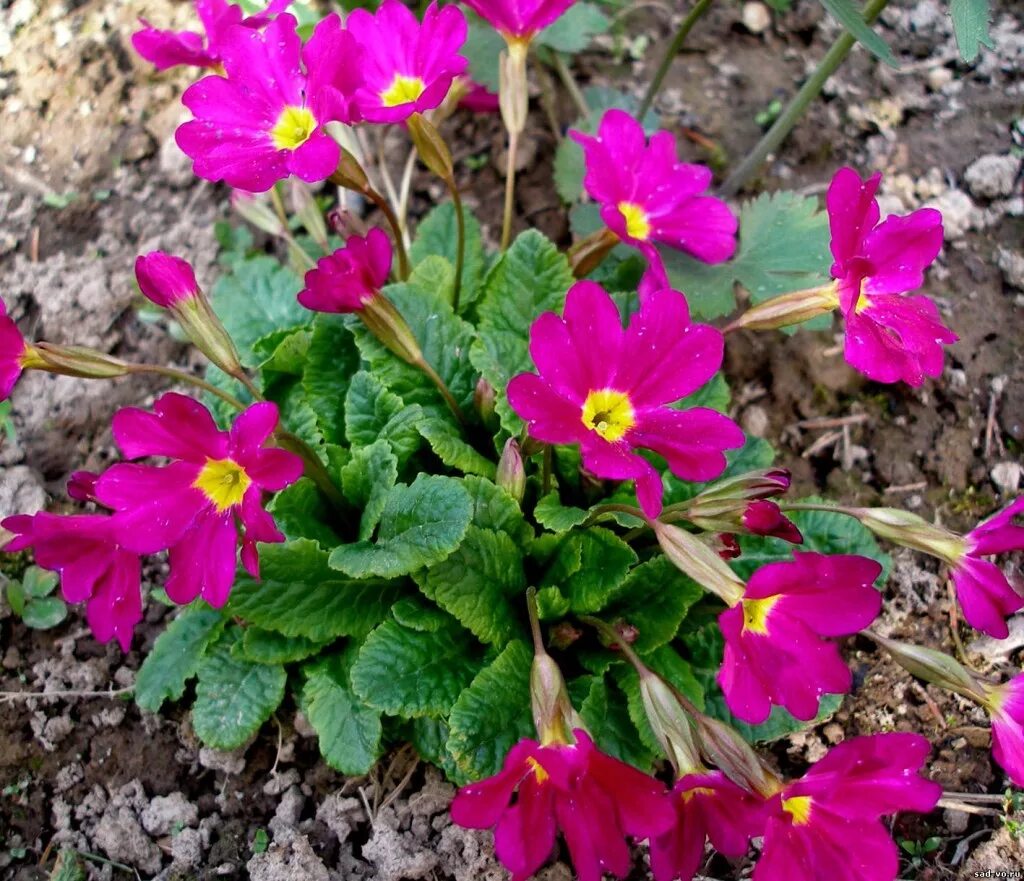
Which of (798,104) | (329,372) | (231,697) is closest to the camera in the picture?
(231,697)

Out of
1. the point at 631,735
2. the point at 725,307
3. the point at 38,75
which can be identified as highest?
the point at 38,75

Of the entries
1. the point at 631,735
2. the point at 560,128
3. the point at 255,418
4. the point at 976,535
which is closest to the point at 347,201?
the point at 560,128

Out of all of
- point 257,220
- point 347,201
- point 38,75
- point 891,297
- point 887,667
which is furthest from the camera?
point 38,75

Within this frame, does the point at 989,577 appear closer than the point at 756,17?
Yes

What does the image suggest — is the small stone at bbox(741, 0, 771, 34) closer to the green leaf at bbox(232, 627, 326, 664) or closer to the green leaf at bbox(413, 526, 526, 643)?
the green leaf at bbox(413, 526, 526, 643)

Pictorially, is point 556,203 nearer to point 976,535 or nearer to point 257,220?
Result: point 257,220

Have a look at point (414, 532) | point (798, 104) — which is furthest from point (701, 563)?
point (798, 104)

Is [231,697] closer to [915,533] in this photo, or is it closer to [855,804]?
[855,804]

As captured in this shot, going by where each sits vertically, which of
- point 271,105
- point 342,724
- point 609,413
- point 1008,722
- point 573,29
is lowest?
point 342,724
